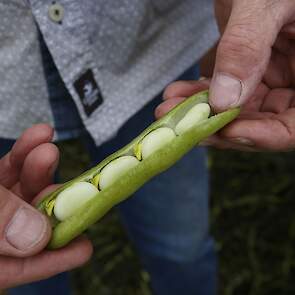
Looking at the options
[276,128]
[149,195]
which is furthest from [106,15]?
[149,195]

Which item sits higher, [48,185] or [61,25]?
[61,25]

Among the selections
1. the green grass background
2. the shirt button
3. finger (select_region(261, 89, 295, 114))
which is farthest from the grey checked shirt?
the green grass background

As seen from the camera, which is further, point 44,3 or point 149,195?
point 149,195

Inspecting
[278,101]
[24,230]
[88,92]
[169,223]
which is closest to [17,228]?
[24,230]

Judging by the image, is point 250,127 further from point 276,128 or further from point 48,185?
point 48,185

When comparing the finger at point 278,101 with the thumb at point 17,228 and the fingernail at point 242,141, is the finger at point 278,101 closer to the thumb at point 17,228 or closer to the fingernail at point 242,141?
the fingernail at point 242,141

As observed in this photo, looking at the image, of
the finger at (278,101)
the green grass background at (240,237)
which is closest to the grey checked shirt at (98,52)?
the finger at (278,101)

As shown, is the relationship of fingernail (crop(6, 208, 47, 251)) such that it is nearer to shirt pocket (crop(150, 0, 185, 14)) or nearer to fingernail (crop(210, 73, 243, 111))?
fingernail (crop(210, 73, 243, 111))
